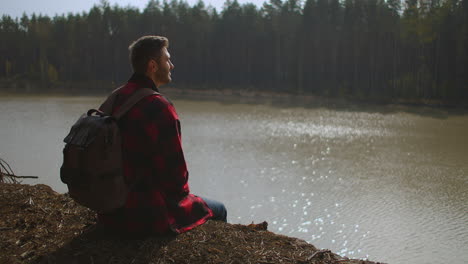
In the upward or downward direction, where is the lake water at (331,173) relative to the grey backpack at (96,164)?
downward

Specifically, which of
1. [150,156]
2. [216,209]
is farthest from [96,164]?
[216,209]

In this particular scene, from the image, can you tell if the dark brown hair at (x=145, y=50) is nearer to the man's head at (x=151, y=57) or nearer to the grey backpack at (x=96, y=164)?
the man's head at (x=151, y=57)

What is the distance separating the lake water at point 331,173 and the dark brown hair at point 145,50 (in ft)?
10.1

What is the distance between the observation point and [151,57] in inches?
70.8

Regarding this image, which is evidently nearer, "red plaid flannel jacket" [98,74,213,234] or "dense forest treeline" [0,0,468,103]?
"red plaid flannel jacket" [98,74,213,234]

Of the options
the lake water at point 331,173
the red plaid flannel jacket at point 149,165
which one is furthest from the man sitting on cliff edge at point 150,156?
the lake water at point 331,173

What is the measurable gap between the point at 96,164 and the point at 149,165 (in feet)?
0.71

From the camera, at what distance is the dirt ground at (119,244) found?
1705 millimetres

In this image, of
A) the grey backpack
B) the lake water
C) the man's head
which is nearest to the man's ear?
the man's head

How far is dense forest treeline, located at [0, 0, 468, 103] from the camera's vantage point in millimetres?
19797

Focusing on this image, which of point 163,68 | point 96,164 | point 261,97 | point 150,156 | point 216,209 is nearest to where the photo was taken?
point 96,164

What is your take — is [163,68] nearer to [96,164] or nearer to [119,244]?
[96,164]

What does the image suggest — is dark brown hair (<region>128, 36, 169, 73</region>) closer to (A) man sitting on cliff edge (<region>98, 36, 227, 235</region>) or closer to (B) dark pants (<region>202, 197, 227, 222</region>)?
(A) man sitting on cliff edge (<region>98, 36, 227, 235</region>)

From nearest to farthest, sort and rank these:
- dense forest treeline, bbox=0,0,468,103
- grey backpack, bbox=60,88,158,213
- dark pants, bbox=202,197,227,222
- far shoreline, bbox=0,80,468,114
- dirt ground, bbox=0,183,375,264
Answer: grey backpack, bbox=60,88,158,213, dirt ground, bbox=0,183,375,264, dark pants, bbox=202,197,227,222, far shoreline, bbox=0,80,468,114, dense forest treeline, bbox=0,0,468,103
